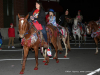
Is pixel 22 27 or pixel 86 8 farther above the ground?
pixel 86 8

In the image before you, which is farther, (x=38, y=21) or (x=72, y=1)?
(x=72, y=1)

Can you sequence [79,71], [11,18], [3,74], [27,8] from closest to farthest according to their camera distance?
1. [3,74]
2. [79,71]
3. [11,18]
4. [27,8]

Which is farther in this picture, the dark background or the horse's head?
the dark background

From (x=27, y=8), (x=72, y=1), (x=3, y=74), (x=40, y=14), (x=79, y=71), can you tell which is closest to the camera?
(x=3, y=74)

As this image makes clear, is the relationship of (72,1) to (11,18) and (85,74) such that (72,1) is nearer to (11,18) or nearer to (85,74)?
(11,18)

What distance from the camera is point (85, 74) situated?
22.3 ft

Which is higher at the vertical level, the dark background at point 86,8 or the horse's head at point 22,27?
the dark background at point 86,8

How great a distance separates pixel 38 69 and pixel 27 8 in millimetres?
17433

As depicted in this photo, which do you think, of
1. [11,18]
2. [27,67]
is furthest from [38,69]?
[11,18]

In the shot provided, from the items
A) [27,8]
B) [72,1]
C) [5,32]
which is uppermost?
[72,1]

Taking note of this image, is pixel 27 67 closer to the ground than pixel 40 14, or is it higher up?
closer to the ground

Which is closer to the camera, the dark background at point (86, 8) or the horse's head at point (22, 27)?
the horse's head at point (22, 27)

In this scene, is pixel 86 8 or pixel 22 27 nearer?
pixel 22 27

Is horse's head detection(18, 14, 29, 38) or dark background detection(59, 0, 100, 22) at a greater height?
dark background detection(59, 0, 100, 22)
